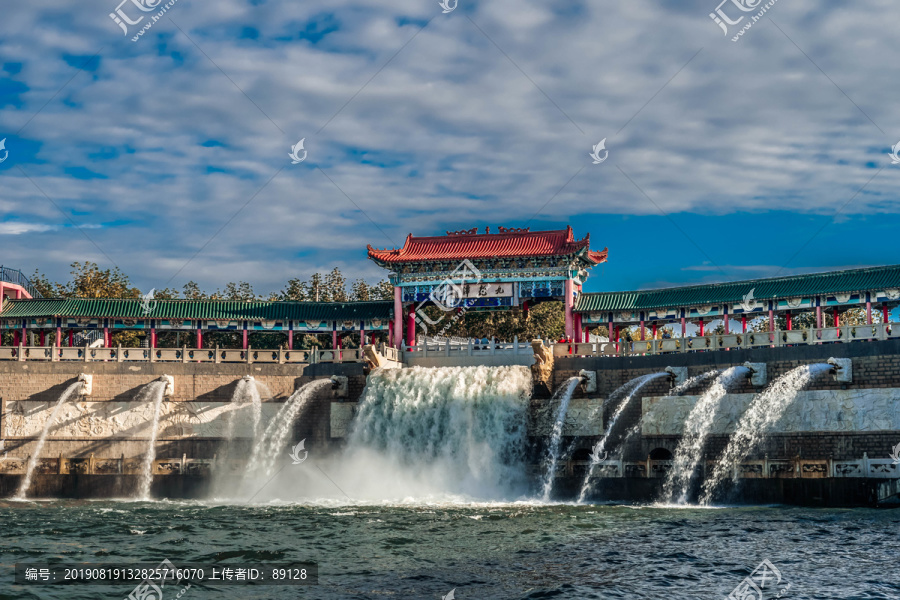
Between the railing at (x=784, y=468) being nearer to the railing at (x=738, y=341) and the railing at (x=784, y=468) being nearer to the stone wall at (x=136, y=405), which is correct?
the railing at (x=738, y=341)

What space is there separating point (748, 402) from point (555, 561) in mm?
15854

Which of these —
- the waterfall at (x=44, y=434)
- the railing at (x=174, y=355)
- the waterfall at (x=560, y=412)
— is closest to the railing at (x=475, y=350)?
the railing at (x=174, y=355)

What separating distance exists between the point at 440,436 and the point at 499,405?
285 cm

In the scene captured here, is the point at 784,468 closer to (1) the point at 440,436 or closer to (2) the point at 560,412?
(2) the point at 560,412

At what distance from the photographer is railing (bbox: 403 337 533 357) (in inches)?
1697

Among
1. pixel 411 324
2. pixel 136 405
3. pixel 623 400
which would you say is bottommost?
pixel 136 405

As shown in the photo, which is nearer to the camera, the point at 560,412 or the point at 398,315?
the point at 560,412

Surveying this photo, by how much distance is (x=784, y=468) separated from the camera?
30.3 metres

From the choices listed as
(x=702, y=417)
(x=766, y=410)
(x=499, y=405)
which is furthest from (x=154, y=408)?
(x=766, y=410)

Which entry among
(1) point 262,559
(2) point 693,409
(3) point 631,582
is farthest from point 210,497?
(3) point 631,582

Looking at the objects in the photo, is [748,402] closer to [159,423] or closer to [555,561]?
[555,561]

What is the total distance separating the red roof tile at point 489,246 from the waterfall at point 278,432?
28.9 ft

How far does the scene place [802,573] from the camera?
65.6 ft

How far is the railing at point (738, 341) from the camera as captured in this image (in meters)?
33.5
